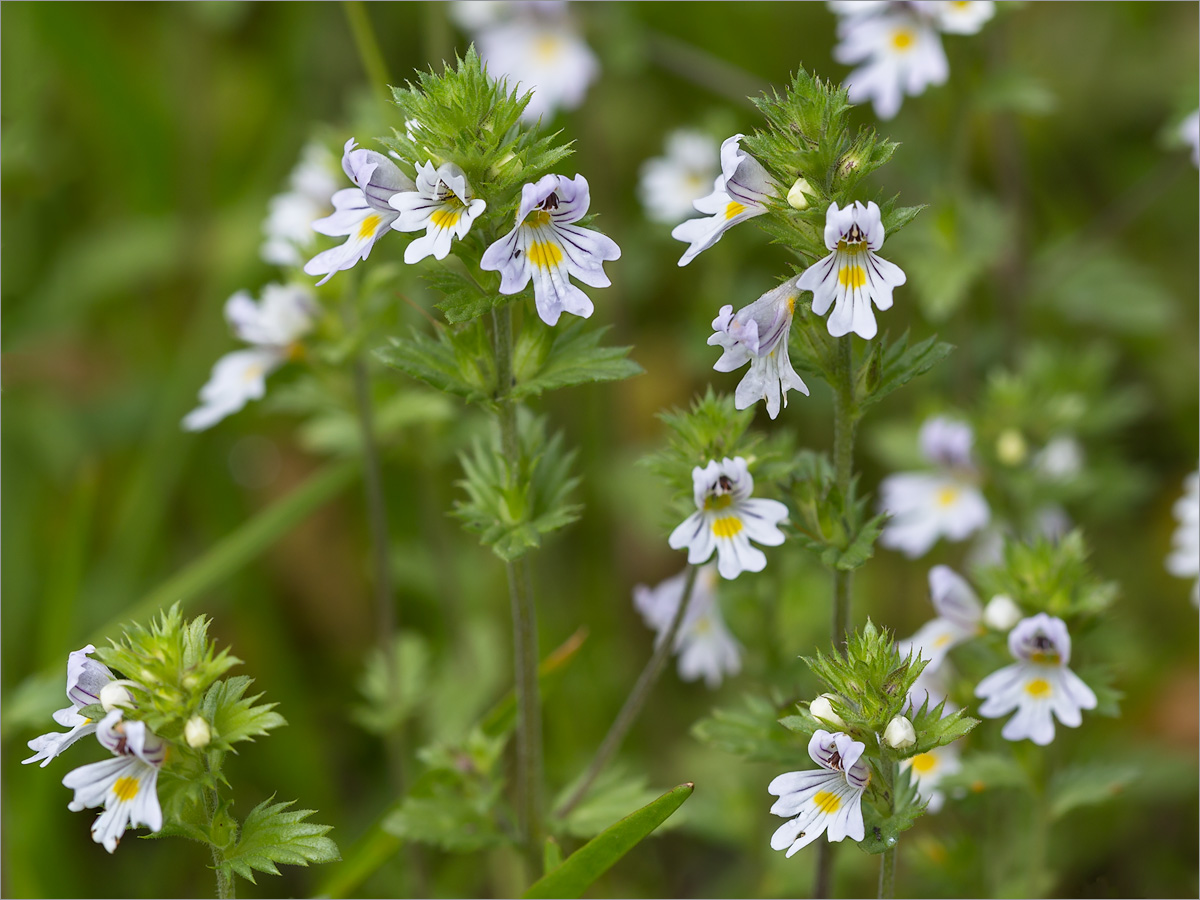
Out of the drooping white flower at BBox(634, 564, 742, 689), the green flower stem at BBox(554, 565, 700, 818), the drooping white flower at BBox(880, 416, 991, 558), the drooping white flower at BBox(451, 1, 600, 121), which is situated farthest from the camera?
the drooping white flower at BBox(451, 1, 600, 121)

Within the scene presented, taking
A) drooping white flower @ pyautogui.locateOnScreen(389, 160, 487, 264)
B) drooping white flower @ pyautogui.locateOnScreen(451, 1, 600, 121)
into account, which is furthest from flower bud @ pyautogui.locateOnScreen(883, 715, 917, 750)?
drooping white flower @ pyautogui.locateOnScreen(451, 1, 600, 121)

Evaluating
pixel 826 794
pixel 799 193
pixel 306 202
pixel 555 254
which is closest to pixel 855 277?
pixel 799 193

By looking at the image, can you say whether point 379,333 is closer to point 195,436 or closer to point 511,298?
point 511,298

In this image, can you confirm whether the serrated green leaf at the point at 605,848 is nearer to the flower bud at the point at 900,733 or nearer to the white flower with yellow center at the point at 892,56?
the flower bud at the point at 900,733

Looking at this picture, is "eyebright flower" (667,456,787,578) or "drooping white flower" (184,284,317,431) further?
"drooping white flower" (184,284,317,431)

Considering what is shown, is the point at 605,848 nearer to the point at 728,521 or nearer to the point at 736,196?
the point at 728,521

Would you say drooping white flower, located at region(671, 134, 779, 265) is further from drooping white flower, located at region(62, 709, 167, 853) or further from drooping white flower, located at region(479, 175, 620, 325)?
drooping white flower, located at region(62, 709, 167, 853)

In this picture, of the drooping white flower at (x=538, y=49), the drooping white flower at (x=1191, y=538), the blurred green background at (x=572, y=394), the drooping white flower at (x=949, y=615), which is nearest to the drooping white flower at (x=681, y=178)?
the blurred green background at (x=572, y=394)

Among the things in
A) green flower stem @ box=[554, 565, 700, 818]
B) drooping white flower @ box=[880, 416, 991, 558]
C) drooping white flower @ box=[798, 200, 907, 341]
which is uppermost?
drooping white flower @ box=[880, 416, 991, 558]
